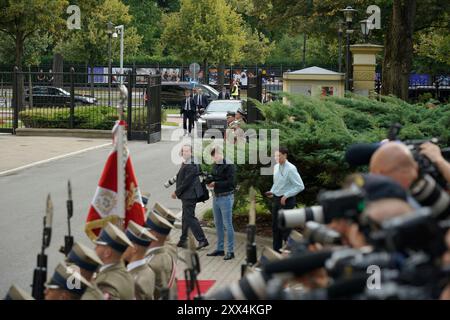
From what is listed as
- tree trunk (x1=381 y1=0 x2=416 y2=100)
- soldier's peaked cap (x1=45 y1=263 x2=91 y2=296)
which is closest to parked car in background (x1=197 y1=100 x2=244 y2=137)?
tree trunk (x1=381 y1=0 x2=416 y2=100)

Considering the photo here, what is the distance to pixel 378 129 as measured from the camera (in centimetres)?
1521

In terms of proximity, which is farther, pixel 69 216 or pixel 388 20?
pixel 388 20

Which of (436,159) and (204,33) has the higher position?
(204,33)

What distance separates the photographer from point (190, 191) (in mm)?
15531

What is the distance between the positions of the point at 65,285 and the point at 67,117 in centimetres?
2783

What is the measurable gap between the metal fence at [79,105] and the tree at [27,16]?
5.87 meters

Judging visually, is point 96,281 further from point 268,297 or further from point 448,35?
point 448,35

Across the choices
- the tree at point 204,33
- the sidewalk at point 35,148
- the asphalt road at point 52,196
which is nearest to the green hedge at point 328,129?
the asphalt road at point 52,196

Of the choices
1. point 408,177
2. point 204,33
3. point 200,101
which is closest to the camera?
point 408,177

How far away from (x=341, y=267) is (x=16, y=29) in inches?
1610

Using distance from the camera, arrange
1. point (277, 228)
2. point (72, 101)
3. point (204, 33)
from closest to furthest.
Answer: point (277, 228), point (72, 101), point (204, 33)

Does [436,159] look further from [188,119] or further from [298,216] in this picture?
[188,119]

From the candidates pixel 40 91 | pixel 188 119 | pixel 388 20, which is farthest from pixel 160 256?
pixel 388 20

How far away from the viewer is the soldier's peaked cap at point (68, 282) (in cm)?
709
